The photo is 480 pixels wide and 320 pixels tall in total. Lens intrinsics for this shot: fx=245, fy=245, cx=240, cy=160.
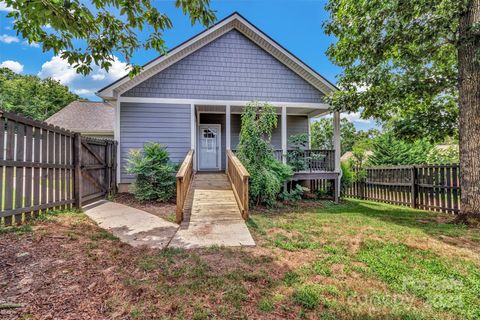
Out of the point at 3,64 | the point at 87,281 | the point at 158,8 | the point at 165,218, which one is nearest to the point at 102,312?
the point at 87,281

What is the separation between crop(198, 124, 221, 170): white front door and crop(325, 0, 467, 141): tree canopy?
5.37 m

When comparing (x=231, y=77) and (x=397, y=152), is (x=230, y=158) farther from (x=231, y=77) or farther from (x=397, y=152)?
(x=397, y=152)

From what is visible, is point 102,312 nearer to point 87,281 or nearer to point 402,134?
point 87,281

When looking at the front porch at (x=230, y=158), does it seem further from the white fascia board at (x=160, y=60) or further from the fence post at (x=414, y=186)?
the fence post at (x=414, y=186)

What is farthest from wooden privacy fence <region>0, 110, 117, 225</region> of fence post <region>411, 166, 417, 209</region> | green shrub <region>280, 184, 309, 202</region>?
fence post <region>411, 166, 417, 209</region>

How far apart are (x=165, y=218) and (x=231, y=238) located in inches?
84.4

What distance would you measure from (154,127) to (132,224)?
15.7 feet

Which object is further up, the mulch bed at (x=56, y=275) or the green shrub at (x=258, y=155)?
the green shrub at (x=258, y=155)

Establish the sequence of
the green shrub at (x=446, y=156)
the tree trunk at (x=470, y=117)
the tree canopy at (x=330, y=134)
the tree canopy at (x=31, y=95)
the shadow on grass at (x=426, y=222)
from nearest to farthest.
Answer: the shadow on grass at (x=426, y=222), the tree trunk at (x=470, y=117), the green shrub at (x=446, y=156), the tree canopy at (x=31, y=95), the tree canopy at (x=330, y=134)

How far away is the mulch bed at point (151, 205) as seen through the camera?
21.1 feet

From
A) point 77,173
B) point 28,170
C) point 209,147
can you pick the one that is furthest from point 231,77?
point 28,170

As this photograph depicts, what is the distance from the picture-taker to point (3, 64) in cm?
3072

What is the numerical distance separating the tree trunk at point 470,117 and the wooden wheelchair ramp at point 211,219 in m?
5.61

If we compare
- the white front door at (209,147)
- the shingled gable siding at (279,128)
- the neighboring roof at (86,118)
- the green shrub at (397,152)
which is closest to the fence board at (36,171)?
the white front door at (209,147)
